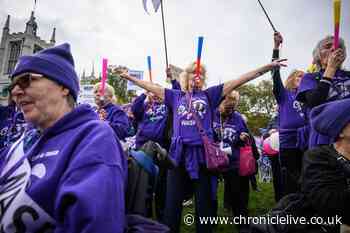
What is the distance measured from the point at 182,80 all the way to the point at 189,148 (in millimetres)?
993

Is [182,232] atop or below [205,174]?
below

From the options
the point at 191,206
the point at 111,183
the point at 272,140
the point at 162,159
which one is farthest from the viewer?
the point at 191,206

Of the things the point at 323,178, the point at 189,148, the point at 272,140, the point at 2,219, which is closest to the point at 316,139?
the point at 323,178

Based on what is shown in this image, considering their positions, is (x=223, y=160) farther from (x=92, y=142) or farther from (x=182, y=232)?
(x=92, y=142)

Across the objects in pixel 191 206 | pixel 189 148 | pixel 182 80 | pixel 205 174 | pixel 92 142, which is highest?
pixel 182 80

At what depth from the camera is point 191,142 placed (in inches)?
131

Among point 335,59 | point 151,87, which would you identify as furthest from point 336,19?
point 151,87

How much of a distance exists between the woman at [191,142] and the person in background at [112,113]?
114 centimetres

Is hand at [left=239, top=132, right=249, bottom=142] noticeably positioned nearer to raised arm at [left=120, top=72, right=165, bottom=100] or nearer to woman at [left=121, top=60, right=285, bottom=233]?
woman at [left=121, top=60, right=285, bottom=233]

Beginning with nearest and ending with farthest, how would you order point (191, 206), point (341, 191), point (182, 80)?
1. point (341, 191)
2. point (182, 80)
3. point (191, 206)

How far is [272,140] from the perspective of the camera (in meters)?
4.64

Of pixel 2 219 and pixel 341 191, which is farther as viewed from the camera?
pixel 341 191

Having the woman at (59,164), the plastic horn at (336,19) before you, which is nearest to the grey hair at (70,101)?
the woman at (59,164)

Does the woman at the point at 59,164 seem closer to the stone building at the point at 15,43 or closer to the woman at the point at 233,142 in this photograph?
the woman at the point at 233,142
